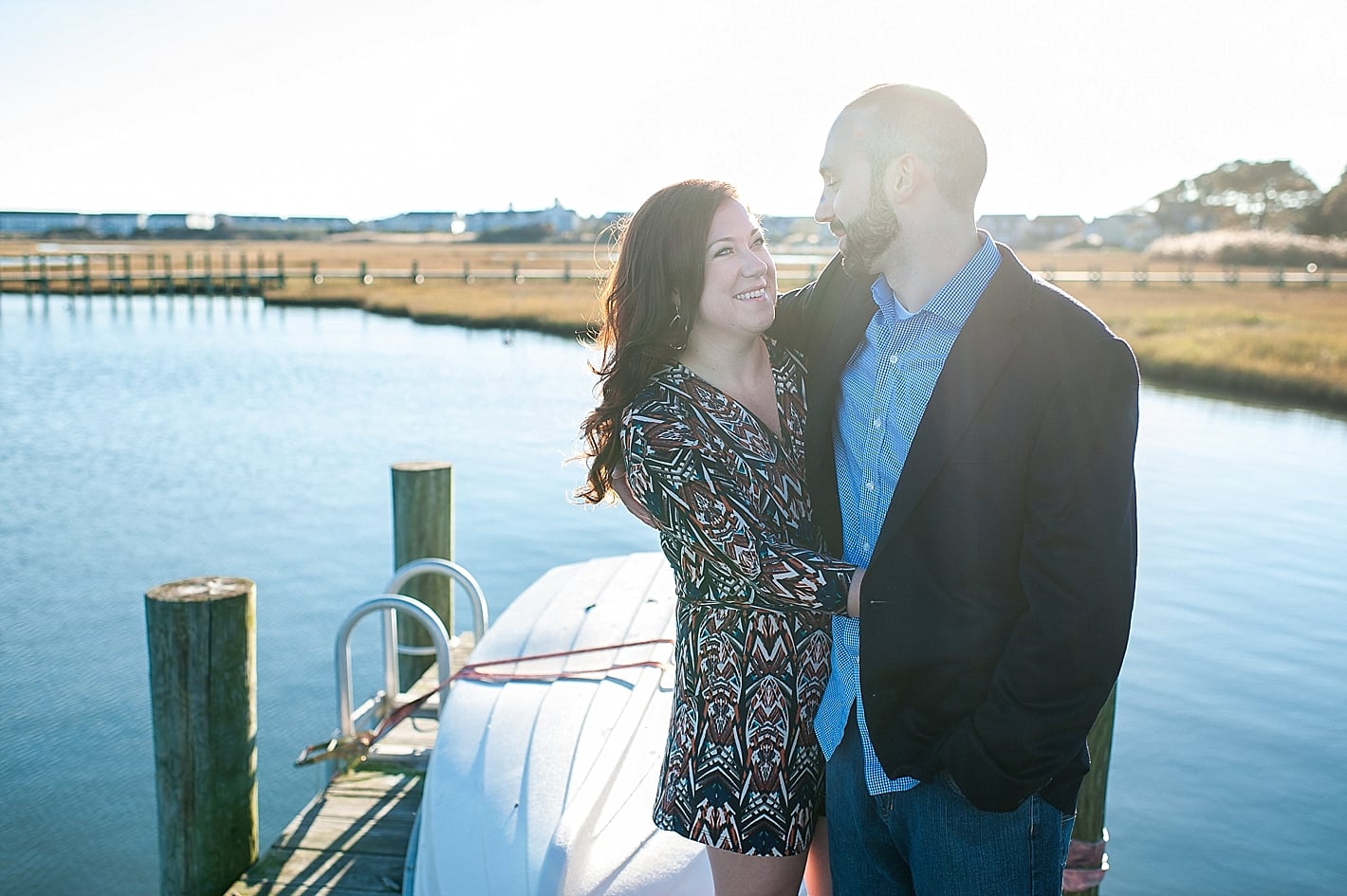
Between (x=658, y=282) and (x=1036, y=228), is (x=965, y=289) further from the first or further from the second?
(x=1036, y=228)

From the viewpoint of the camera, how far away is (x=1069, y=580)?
1831 millimetres

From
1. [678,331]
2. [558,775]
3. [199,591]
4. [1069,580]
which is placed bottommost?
[558,775]

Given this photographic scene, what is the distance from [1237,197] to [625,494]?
403ft

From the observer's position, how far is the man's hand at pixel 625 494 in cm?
259

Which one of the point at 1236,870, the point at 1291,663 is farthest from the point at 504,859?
the point at 1291,663

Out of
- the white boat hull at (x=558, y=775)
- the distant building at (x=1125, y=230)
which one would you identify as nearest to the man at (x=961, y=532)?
the white boat hull at (x=558, y=775)

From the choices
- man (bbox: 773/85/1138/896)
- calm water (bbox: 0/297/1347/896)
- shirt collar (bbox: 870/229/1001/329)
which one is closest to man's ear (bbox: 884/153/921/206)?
man (bbox: 773/85/1138/896)

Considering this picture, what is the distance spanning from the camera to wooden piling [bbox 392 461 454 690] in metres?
6.83

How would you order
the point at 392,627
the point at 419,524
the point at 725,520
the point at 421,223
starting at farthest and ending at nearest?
the point at 421,223 < the point at 419,524 < the point at 392,627 < the point at 725,520

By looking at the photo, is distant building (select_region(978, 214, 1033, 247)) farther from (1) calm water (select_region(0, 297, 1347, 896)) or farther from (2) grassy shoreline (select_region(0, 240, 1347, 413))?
(1) calm water (select_region(0, 297, 1347, 896))

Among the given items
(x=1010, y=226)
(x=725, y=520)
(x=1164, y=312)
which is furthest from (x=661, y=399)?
(x=1010, y=226)

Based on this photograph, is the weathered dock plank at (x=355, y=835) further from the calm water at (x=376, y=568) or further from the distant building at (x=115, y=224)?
the distant building at (x=115, y=224)

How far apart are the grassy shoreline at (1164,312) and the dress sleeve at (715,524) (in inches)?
38.6

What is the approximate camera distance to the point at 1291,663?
32.3 feet
